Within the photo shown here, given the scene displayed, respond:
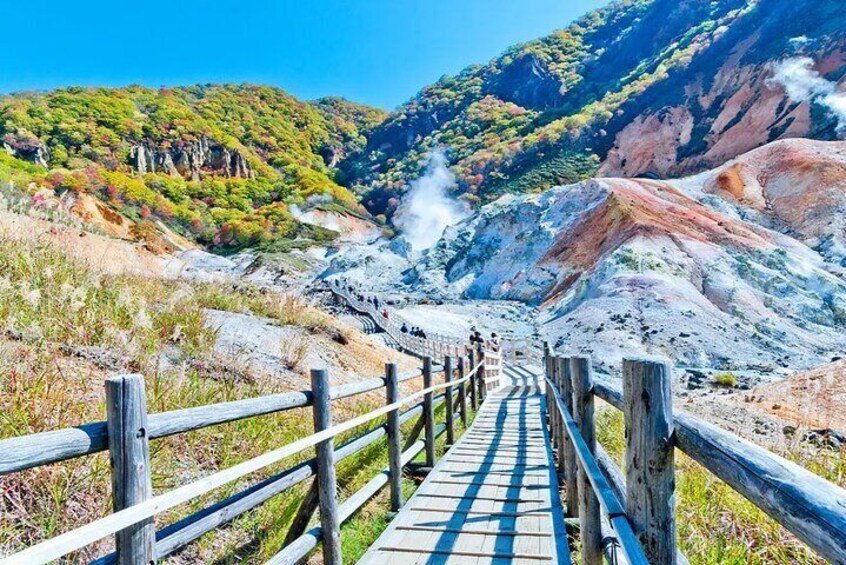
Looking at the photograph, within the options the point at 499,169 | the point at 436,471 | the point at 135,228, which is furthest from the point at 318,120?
the point at 436,471

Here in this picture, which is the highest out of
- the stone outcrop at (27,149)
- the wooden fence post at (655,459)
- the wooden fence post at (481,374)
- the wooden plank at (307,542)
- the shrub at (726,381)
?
the stone outcrop at (27,149)

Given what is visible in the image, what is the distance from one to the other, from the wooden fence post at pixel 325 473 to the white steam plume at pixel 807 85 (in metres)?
52.7

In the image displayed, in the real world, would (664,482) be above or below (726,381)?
above

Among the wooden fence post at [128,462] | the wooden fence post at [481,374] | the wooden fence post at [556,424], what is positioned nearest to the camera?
the wooden fence post at [128,462]

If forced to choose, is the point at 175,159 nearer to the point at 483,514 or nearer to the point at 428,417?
the point at 428,417

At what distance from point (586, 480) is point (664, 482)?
1.32 metres

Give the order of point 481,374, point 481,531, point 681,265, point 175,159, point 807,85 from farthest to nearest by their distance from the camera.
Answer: point 175,159 → point 807,85 → point 681,265 → point 481,374 → point 481,531

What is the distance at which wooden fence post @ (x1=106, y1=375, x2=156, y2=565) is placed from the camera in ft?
5.65

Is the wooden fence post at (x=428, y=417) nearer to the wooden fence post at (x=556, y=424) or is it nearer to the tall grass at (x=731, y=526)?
the wooden fence post at (x=556, y=424)

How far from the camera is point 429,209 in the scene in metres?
84.5

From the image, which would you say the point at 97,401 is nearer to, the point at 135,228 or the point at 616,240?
the point at 616,240

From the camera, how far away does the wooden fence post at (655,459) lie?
1916 millimetres

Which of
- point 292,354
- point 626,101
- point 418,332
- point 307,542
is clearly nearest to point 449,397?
point 292,354

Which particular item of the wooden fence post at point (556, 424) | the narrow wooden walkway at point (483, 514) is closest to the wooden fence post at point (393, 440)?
the narrow wooden walkway at point (483, 514)
